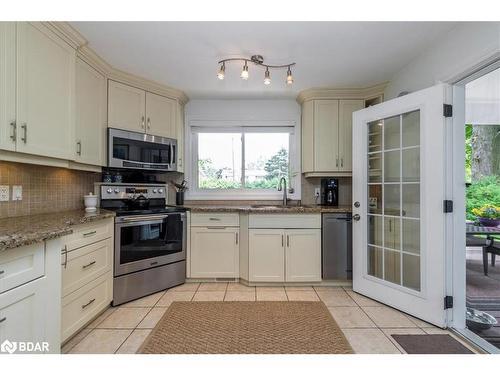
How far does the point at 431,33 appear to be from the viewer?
202cm

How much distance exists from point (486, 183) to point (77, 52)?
624cm

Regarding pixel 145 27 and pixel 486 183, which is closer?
pixel 145 27

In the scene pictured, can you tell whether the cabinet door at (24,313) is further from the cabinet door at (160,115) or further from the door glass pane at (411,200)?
the door glass pane at (411,200)

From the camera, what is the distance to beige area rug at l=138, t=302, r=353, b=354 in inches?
68.4

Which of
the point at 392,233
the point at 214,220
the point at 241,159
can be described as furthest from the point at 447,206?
the point at 241,159

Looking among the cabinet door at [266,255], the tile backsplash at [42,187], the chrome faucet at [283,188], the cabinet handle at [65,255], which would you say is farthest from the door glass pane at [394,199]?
the tile backsplash at [42,187]

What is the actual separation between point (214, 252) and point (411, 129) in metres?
2.33

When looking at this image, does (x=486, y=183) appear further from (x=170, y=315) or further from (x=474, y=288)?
(x=170, y=315)

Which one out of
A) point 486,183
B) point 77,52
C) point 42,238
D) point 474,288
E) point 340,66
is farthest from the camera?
point 486,183

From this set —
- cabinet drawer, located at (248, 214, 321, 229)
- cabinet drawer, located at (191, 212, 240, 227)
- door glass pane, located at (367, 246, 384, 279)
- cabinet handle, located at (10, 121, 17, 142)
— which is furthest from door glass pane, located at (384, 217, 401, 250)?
cabinet handle, located at (10, 121, 17, 142)

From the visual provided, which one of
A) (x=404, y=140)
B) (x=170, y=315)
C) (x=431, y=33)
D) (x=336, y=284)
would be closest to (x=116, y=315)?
(x=170, y=315)

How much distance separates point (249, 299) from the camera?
252 cm

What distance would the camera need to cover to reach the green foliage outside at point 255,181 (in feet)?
11.7

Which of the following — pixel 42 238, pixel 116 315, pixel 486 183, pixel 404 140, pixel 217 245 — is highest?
pixel 404 140
